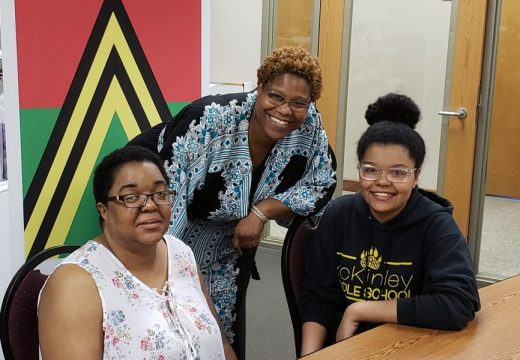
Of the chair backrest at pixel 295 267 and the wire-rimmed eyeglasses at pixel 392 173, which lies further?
the chair backrest at pixel 295 267

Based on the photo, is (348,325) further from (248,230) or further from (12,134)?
(12,134)

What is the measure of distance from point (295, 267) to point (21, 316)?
31.8 inches

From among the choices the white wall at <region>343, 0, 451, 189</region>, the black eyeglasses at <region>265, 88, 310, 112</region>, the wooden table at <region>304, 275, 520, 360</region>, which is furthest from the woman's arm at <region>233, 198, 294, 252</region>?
the white wall at <region>343, 0, 451, 189</region>

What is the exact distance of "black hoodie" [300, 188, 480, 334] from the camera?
1.57m

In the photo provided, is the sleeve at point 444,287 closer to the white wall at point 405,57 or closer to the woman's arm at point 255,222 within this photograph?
the woman's arm at point 255,222

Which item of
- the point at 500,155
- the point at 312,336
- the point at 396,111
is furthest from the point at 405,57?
the point at 312,336

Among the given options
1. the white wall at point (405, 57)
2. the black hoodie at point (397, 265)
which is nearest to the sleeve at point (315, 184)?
the black hoodie at point (397, 265)

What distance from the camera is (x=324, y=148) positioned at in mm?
2152

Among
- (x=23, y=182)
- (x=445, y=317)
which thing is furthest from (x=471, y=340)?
(x=23, y=182)

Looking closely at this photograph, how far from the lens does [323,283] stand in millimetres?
1777

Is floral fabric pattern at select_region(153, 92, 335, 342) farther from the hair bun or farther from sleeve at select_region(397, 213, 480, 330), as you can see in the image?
sleeve at select_region(397, 213, 480, 330)

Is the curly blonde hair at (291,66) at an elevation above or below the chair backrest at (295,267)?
above

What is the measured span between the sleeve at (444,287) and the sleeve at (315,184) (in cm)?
48

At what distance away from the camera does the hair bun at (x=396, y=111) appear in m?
2.02
